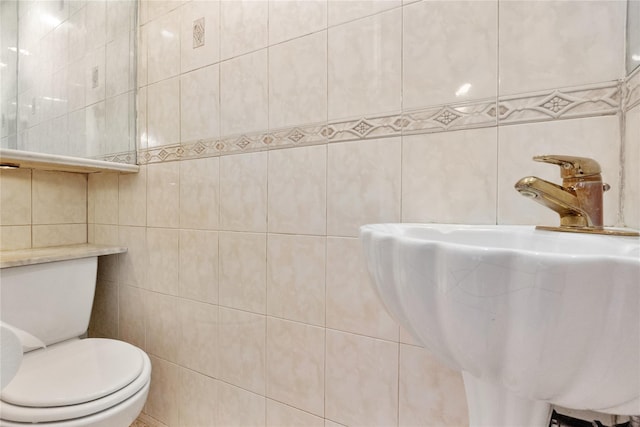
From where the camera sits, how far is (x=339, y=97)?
94cm

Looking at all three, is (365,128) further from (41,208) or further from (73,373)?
(41,208)

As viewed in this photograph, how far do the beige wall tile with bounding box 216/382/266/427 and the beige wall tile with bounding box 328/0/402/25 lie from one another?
1.22 meters

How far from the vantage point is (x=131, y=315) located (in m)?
1.45

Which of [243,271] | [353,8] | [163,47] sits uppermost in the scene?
[163,47]

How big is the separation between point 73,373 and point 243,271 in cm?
60

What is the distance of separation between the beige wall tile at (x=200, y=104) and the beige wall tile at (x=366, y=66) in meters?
0.48

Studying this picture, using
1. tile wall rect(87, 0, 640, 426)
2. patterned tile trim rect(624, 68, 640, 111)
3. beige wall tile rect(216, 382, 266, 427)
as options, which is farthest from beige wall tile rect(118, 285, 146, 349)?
patterned tile trim rect(624, 68, 640, 111)

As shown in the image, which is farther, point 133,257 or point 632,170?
point 133,257

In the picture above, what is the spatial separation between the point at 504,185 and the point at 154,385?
1539 mm

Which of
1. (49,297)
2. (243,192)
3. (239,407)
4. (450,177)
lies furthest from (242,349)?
(450,177)

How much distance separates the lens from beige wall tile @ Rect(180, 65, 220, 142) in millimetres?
1195

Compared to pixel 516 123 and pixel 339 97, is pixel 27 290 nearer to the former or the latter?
pixel 339 97

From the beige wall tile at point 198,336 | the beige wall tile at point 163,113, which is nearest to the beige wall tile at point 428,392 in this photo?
the beige wall tile at point 198,336

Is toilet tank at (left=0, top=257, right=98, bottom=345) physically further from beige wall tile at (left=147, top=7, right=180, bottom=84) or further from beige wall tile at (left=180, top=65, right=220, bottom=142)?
beige wall tile at (left=147, top=7, right=180, bottom=84)
